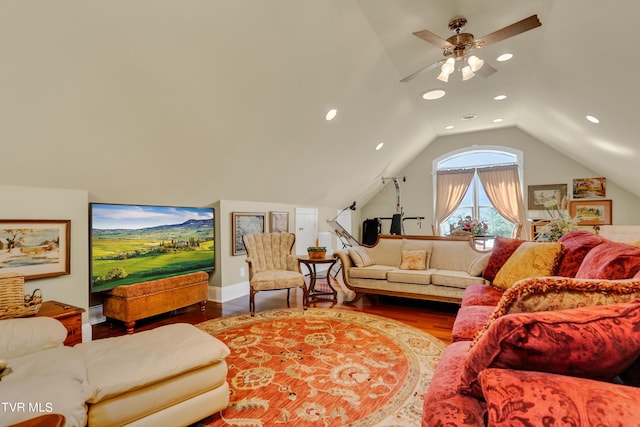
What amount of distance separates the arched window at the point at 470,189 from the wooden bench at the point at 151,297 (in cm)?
590

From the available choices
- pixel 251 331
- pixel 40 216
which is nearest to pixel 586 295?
pixel 251 331

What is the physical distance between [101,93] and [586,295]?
3068 millimetres

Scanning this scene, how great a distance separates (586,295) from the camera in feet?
3.13

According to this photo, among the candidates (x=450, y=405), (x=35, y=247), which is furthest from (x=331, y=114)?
(x=450, y=405)

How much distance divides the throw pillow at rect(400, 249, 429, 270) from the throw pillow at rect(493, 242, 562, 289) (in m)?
1.16

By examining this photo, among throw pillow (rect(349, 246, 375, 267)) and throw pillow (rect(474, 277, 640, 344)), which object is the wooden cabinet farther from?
throw pillow (rect(349, 246, 375, 267))

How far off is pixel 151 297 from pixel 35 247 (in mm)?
1140

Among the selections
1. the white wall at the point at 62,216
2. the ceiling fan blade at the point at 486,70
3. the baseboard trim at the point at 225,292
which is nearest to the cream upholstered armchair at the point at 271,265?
the baseboard trim at the point at 225,292

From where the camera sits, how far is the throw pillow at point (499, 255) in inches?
134

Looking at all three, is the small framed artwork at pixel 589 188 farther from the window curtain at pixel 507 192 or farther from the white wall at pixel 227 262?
the white wall at pixel 227 262

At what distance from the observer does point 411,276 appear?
4.07 m

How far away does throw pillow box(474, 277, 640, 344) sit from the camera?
37.0 inches

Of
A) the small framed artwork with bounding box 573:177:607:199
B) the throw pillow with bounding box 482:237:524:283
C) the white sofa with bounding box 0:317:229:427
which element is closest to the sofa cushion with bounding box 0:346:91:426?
the white sofa with bounding box 0:317:229:427

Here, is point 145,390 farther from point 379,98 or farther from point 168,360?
→ point 379,98
